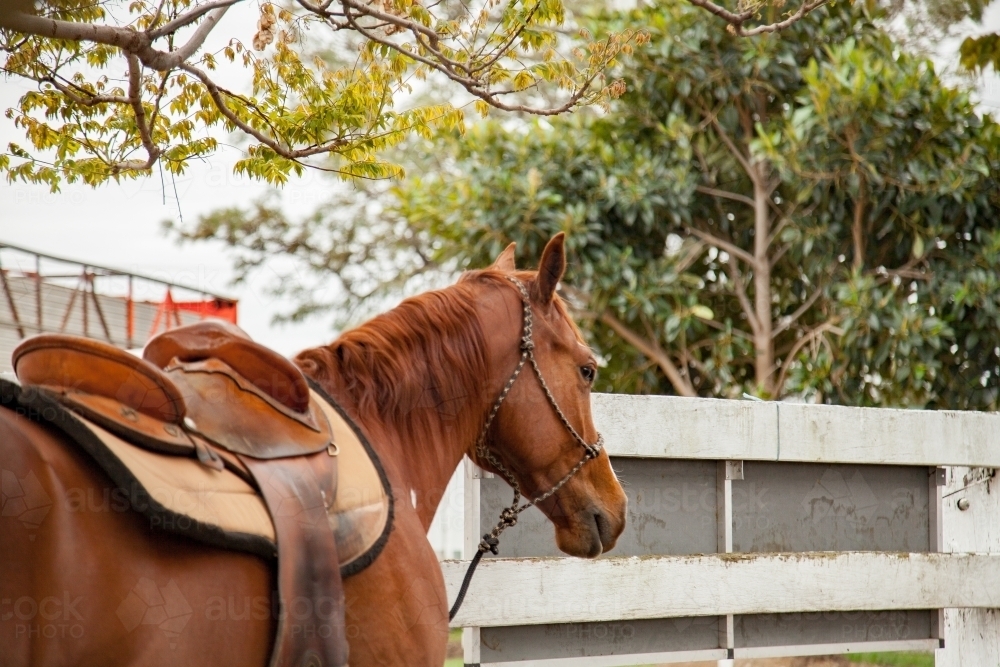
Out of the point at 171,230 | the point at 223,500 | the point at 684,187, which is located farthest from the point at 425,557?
the point at 171,230

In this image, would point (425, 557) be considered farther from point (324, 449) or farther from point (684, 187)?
point (684, 187)

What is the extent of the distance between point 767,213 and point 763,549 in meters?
5.26

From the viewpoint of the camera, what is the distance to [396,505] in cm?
209

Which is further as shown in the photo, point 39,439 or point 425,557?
point 425,557

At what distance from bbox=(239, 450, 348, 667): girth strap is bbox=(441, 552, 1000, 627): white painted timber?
3.03 feet

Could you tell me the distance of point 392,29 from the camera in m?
3.48

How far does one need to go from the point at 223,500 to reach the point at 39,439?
0.34m

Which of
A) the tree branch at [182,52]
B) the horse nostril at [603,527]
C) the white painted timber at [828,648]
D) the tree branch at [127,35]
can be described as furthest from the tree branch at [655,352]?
the horse nostril at [603,527]

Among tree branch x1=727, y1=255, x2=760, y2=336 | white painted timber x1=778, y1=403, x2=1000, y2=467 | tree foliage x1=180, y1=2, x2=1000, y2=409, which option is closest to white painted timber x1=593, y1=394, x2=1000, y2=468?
white painted timber x1=778, y1=403, x2=1000, y2=467

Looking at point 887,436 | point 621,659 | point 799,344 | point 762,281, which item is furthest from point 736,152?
point 621,659

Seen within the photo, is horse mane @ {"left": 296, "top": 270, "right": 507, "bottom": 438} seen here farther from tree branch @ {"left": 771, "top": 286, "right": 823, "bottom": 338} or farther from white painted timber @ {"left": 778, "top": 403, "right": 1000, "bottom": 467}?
tree branch @ {"left": 771, "top": 286, "right": 823, "bottom": 338}

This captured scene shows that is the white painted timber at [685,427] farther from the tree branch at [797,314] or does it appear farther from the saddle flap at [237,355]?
the tree branch at [797,314]

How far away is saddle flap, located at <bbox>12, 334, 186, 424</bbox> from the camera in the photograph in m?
1.71

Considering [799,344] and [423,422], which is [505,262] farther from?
[799,344]
